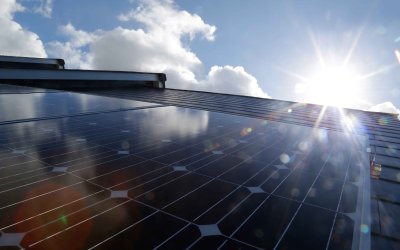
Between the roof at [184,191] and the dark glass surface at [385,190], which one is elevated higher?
the roof at [184,191]

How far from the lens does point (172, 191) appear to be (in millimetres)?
4719

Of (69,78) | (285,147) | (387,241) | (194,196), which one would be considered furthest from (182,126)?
(69,78)

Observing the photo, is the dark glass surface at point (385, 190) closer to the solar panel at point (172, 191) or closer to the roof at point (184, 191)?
the roof at point (184, 191)

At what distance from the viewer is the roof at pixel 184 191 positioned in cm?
354

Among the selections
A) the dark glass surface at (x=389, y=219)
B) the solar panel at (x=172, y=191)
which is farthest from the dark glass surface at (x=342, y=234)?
the dark glass surface at (x=389, y=219)

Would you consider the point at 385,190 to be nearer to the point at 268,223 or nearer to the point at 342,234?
the point at 342,234

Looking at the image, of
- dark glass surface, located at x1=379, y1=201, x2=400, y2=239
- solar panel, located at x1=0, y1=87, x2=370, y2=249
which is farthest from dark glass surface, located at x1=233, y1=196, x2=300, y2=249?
dark glass surface, located at x1=379, y1=201, x2=400, y2=239

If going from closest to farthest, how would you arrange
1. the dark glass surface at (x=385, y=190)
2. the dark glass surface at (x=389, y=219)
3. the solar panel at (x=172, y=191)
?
the solar panel at (x=172, y=191)
the dark glass surface at (x=389, y=219)
the dark glass surface at (x=385, y=190)

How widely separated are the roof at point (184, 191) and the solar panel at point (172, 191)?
0.06 feet

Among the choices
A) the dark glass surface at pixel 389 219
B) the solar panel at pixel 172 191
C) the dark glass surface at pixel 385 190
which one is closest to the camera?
the solar panel at pixel 172 191

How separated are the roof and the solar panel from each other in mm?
18

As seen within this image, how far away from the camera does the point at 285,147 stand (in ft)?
27.3

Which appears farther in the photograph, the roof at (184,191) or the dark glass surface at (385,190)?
the dark glass surface at (385,190)

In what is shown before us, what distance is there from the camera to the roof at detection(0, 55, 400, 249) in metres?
3.54
